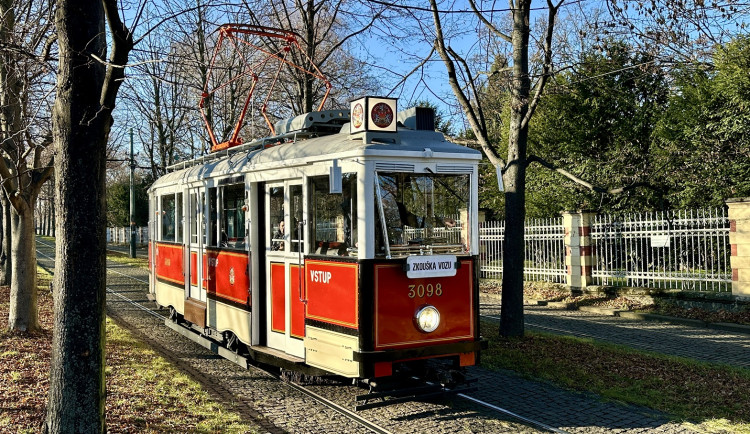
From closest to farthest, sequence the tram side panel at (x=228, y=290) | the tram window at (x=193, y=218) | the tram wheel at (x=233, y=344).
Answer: the tram side panel at (x=228, y=290), the tram wheel at (x=233, y=344), the tram window at (x=193, y=218)

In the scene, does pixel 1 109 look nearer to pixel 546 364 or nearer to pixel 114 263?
pixel 546 364

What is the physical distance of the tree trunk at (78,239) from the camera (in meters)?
4.91

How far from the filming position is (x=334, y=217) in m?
6.84

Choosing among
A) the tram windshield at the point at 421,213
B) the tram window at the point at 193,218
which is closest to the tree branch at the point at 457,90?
the tram windshield at the point at 421,213

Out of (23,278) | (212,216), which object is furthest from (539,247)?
(23,278)

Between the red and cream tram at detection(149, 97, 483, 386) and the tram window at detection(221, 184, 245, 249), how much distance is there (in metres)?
0.05

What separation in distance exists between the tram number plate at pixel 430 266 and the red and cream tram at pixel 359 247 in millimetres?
12

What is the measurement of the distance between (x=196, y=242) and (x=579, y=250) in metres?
10.4

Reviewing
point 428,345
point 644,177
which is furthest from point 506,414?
point 644,177

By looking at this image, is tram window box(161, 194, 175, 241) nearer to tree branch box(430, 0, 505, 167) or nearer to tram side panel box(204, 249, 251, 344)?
tram side panel box(204, 249, 251, 344)

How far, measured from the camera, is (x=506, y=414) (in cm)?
672

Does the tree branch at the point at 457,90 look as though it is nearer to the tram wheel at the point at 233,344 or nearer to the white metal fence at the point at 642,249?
the tram wheel at the point at 233,344

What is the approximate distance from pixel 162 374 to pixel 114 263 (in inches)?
927

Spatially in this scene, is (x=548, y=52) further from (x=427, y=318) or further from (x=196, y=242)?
(x=196, y=242)
